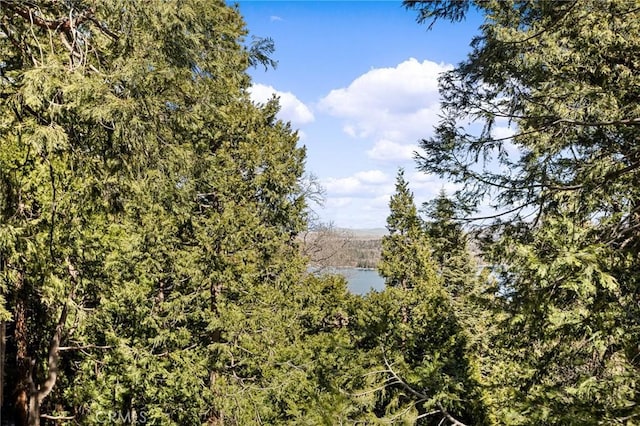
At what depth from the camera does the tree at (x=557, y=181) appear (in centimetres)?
261

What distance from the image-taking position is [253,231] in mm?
9375

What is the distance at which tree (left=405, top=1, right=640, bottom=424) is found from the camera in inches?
103

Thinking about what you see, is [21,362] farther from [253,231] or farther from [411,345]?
[411,345]

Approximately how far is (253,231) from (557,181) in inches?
264

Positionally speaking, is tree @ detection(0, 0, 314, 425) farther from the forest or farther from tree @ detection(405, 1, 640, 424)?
tree @ detection(405, 1, 640, 424)

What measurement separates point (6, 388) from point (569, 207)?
1117 centimetres

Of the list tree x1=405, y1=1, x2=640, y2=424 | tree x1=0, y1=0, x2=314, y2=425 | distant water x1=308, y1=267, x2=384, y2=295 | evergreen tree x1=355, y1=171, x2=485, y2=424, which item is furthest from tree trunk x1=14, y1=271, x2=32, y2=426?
distant water x1=308, y1=267, x2=384, y2=295

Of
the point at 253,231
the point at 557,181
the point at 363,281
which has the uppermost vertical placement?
the point at 557,181

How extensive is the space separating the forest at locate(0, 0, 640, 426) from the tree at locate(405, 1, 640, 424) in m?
0.02

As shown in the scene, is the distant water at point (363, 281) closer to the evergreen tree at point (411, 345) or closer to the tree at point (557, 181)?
the evergreen tree at point (411, 345)

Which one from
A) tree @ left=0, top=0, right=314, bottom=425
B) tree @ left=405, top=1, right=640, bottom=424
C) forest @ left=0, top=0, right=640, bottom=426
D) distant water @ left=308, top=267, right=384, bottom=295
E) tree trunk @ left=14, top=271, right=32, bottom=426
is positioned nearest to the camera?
tree @ left=405, top=1, right=640, bottom=424

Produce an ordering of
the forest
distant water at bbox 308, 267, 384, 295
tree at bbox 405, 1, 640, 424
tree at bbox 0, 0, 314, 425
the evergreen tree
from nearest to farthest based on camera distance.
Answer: tree at bbox 405, 1, 640, 424 < the forest < tree at bbox 0, 0, 314, 425 < the evergreen tree < distant water at bbox 308, 267, 384, 295

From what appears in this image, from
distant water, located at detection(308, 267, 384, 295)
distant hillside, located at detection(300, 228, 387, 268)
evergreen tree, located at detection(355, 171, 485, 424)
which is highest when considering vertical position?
distant hillside, located at detection(300, 228, 387, 268)

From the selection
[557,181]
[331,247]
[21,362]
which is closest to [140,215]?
[21,362]
